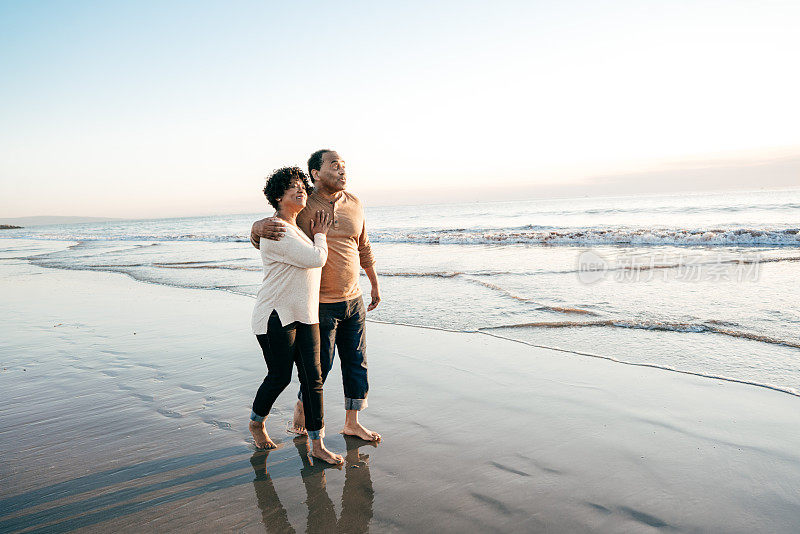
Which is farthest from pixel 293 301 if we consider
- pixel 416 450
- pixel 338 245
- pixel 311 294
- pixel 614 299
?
pixel 614 299

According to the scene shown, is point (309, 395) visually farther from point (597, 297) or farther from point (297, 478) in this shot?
point (597, 297)

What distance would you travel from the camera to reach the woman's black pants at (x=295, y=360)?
305 centimetres

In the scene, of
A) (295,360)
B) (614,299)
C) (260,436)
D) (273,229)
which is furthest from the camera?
(614,299)

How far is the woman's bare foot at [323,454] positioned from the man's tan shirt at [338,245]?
3.08ft

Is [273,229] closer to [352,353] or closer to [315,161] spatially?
[315,161]

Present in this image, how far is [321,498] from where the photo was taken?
274 centimetres

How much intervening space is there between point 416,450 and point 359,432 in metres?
0.45

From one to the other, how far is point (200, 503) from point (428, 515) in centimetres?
125

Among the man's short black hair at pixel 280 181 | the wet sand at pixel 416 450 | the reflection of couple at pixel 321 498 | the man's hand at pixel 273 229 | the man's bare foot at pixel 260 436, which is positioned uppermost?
the man's short black hair at pixel 280 181

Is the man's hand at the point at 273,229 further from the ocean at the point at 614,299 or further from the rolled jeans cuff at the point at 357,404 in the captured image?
the ocean at the point at 614,299

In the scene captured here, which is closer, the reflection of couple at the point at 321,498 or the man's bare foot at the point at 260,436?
the reflection of couple at the point at 321,498

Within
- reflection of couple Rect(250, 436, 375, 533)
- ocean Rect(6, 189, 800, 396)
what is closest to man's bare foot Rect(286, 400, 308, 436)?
reflection of couple Rect(250, 436, 375, 533)

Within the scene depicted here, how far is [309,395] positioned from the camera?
3156mm

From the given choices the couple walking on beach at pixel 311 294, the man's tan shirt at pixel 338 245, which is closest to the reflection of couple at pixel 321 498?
the couple walking on beach at pixel 311 294
